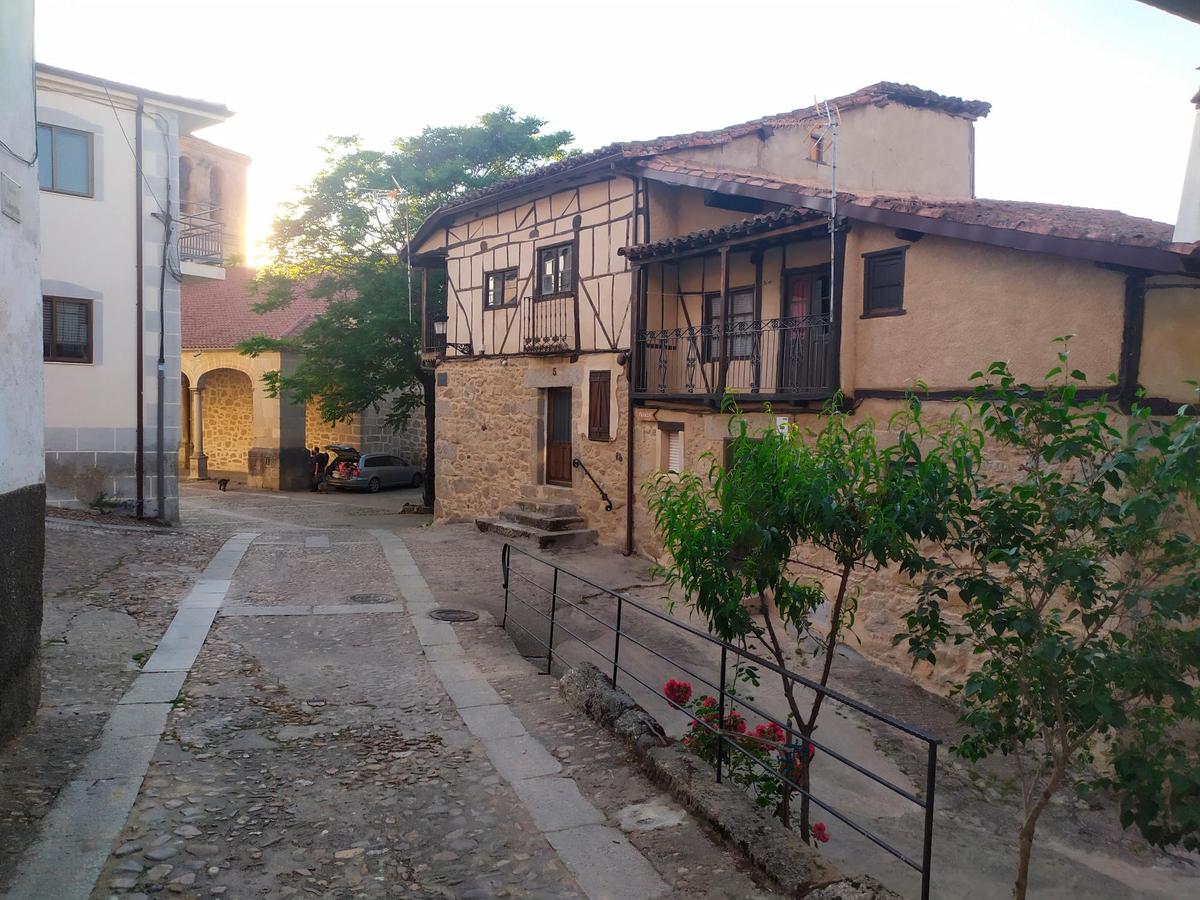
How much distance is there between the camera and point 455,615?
9328mm

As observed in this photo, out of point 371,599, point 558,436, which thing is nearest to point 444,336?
point 558,436

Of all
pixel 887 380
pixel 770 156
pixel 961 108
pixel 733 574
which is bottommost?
pixel 733 574

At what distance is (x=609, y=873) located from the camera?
3.94 metres

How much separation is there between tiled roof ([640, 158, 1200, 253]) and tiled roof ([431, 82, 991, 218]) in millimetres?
488

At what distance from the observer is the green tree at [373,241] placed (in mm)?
20609

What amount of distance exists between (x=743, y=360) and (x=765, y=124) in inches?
180

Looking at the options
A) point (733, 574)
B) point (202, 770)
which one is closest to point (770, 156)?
point (733, 574)

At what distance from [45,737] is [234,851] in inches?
77.4

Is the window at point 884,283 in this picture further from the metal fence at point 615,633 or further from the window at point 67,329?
the window at point 67,329

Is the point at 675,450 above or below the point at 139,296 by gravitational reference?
below

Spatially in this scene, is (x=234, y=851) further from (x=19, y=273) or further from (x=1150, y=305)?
(x=1150, y=305)

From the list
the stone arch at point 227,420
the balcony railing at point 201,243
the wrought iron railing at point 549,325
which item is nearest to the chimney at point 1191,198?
the wrought iron railing at point 549,325

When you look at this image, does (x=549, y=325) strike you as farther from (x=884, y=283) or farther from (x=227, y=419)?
(x=227, y=419)

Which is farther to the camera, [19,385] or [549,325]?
[549,325]
